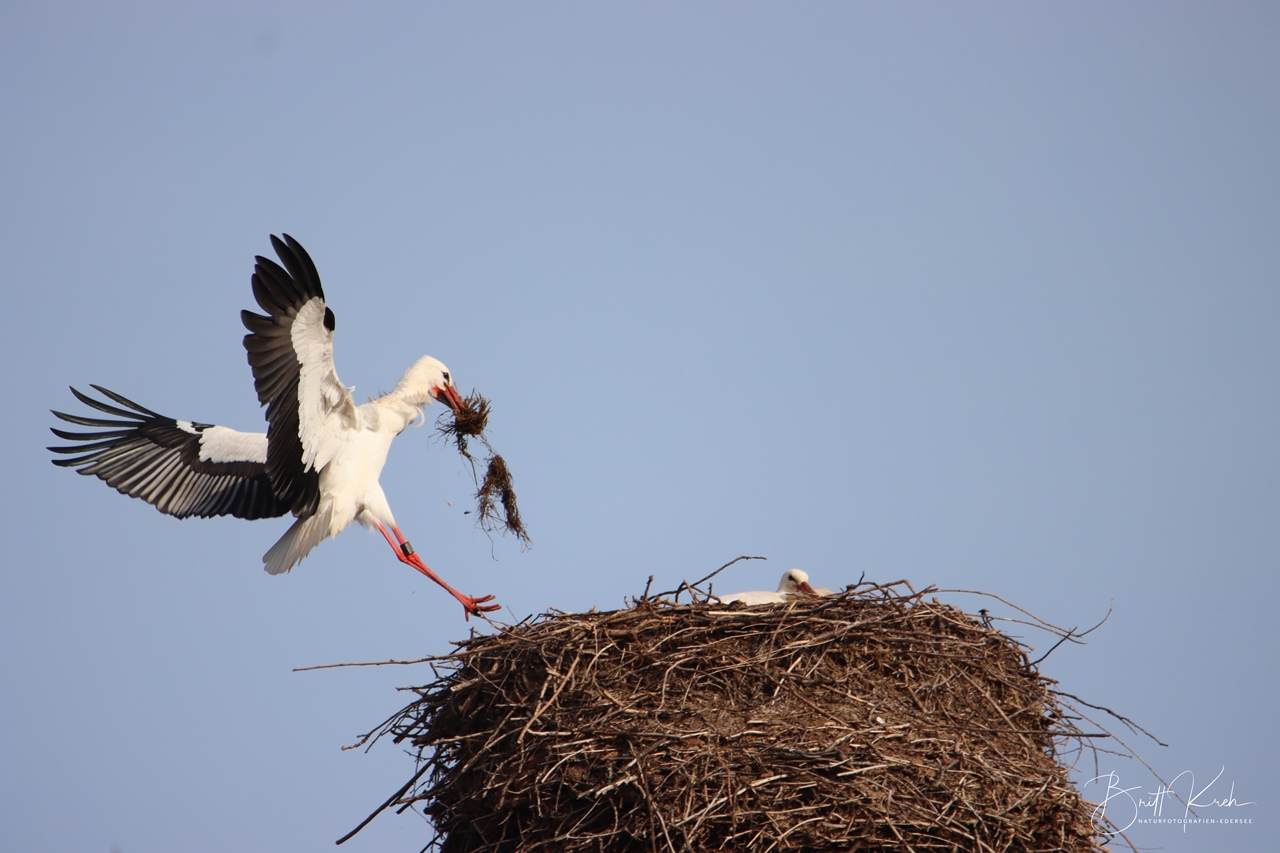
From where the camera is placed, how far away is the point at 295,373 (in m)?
6.60

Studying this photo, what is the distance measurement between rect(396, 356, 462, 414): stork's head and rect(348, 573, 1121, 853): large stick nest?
9.06 ft

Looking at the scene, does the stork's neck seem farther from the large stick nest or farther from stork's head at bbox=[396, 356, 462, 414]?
the large stick nest

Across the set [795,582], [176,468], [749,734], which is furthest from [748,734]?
[176,468]

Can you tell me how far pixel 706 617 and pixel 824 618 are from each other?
0.54 m

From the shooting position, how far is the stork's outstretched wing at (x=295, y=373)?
6.28 meters

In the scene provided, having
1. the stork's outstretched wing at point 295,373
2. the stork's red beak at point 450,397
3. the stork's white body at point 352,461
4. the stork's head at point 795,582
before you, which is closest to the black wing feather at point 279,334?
the stork's outstretched wing at point 295,373

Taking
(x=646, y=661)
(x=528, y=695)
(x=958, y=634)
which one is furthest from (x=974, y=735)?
(x=528, y=695)

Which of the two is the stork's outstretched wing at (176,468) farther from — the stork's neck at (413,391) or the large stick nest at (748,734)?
the large stick nest at (748,734)

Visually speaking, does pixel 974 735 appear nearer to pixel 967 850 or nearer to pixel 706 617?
pixel 967 850

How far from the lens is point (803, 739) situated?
4.49m

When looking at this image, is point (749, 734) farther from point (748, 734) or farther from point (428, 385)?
point (428, 385)

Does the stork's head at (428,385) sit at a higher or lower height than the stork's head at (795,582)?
higher

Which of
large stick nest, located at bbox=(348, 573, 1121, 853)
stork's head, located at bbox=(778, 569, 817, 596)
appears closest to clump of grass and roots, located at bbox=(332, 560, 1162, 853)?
large stick nest, located at bbox=(348, 573, 1121, 853)

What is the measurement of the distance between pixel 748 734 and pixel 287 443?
3.60m
